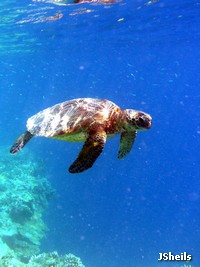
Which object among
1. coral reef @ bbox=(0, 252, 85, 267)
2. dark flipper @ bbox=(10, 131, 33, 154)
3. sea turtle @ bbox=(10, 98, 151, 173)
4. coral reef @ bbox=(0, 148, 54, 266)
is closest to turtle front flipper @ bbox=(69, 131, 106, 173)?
sea turtle @ bbox=(10, 98, 151, 173)

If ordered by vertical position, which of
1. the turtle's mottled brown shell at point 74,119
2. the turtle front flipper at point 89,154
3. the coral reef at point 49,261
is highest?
the turtle's mottled brown shell at point 74,119

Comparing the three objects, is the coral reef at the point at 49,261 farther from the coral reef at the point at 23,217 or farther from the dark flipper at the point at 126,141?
the dark flipper at the point at 126,141

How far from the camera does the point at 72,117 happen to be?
622 centimetres

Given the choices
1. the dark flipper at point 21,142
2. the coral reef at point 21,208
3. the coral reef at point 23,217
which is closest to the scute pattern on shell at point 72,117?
the dark flipper at point 21,142

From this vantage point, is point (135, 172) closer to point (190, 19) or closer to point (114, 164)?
point (114, 164)

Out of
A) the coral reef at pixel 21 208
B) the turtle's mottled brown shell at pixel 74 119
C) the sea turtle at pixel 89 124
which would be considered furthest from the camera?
the coral reef at pixel 21 208

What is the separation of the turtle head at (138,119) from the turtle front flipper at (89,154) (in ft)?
1.93

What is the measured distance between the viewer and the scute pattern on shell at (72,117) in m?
5.92

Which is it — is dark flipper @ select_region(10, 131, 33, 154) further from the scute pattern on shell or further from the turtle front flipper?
the turtle front flipper

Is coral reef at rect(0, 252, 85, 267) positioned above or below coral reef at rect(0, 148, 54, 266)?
below

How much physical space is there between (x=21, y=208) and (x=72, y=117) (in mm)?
11831

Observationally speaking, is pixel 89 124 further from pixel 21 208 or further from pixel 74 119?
pixel 21 208

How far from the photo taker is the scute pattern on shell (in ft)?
19.4

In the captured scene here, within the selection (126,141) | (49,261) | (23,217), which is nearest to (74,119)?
(126,141)
